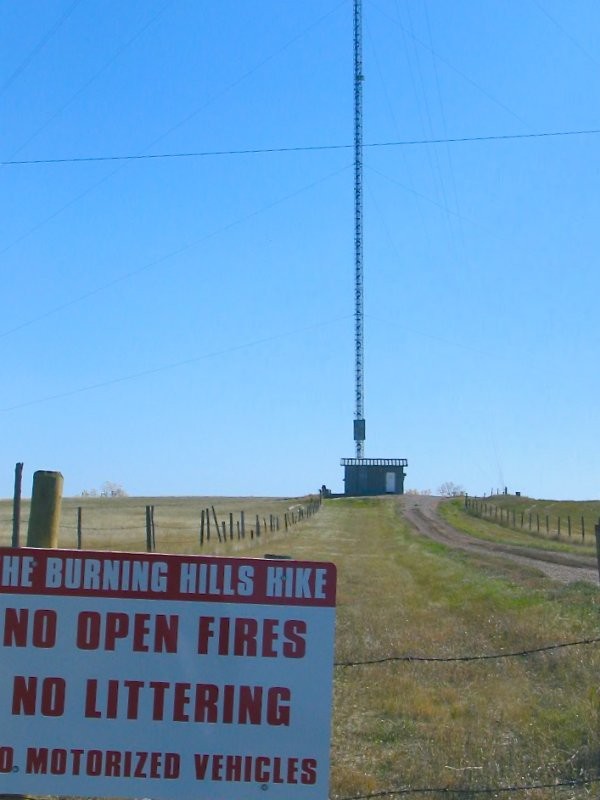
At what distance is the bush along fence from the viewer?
168 ft

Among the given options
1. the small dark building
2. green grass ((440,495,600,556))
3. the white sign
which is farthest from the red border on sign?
the small dark building

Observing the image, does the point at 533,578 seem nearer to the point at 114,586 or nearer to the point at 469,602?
the point at 469,602

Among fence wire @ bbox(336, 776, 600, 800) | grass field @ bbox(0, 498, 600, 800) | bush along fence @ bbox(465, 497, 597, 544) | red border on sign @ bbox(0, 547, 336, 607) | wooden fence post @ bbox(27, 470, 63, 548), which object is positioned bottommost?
fence wire @ bbox(336, 776, 600, 800)

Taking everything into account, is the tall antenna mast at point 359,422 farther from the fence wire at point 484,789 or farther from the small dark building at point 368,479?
the fence wire at point 484,789

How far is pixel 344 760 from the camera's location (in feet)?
23.9

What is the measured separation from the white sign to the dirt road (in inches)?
717

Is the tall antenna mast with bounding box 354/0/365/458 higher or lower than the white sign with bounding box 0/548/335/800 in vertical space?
higher

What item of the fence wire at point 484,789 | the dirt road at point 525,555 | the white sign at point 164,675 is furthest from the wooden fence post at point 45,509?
the dirt road at point 525,555

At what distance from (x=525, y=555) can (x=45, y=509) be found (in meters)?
30.1

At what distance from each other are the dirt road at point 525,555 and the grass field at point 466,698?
25.2 ft

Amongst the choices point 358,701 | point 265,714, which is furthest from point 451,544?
point 265,714

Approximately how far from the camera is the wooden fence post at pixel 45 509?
18.4 feet

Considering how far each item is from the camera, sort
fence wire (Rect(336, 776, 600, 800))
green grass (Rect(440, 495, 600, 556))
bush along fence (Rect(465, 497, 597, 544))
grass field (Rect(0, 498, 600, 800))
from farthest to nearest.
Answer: bush along fence (Rect(465, 497, 597, 544)), green grass (Rect(440, 495, 600, 556)), grass field (Rect(0, 498, 600, 800)), fence wire (Rect(336, 776, 600, 800))

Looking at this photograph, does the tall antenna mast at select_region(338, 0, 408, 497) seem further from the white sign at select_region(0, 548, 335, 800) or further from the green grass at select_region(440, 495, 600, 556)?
the white sign at select_region(0, 548, 335, 800)
